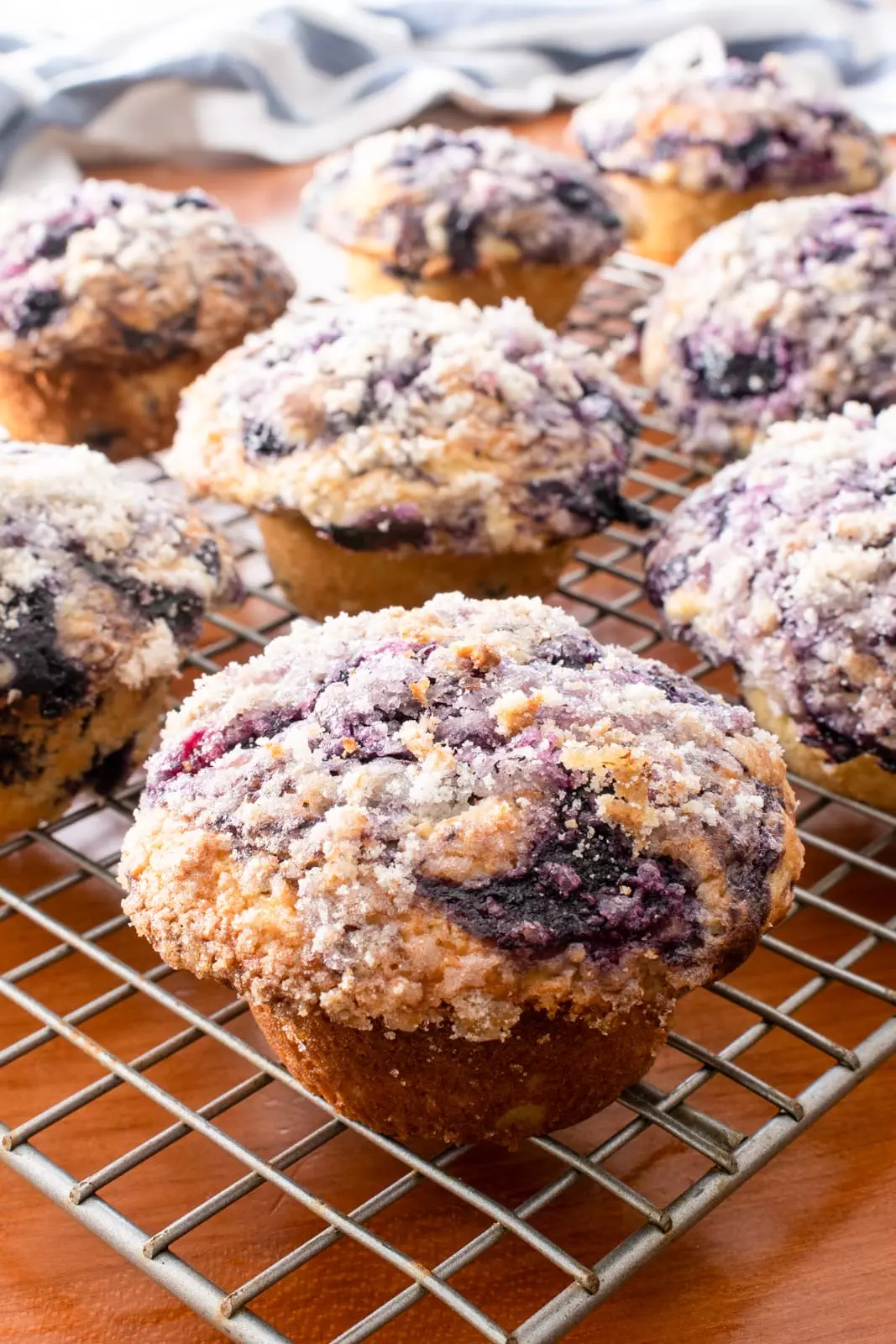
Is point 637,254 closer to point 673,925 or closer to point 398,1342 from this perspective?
point 673,925

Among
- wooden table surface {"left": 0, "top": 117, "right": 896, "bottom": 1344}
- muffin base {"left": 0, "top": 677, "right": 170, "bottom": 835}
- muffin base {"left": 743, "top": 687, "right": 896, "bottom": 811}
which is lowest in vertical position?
wooden table surface {"left": 0, "top": 117, "right": 896, "bottom": 1344}

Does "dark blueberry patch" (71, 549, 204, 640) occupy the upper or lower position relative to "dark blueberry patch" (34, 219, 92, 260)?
lower

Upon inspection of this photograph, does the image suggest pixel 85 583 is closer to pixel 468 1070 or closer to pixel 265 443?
pixel 265 443

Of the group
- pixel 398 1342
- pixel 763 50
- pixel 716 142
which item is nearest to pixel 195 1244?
pixel 398 1342

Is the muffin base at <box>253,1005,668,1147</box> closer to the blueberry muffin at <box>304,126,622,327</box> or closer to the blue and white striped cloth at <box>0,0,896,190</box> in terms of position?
the blueberry muffin at <box>304,126,622,327</box>

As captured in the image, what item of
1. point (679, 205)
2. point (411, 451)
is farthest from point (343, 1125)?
point (679, 205)

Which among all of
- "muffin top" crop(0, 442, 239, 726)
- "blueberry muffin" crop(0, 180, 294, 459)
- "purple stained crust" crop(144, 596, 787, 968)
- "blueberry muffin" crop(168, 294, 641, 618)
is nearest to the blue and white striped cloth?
"blueberry muffin" crop(0, 180, 294, 459)
